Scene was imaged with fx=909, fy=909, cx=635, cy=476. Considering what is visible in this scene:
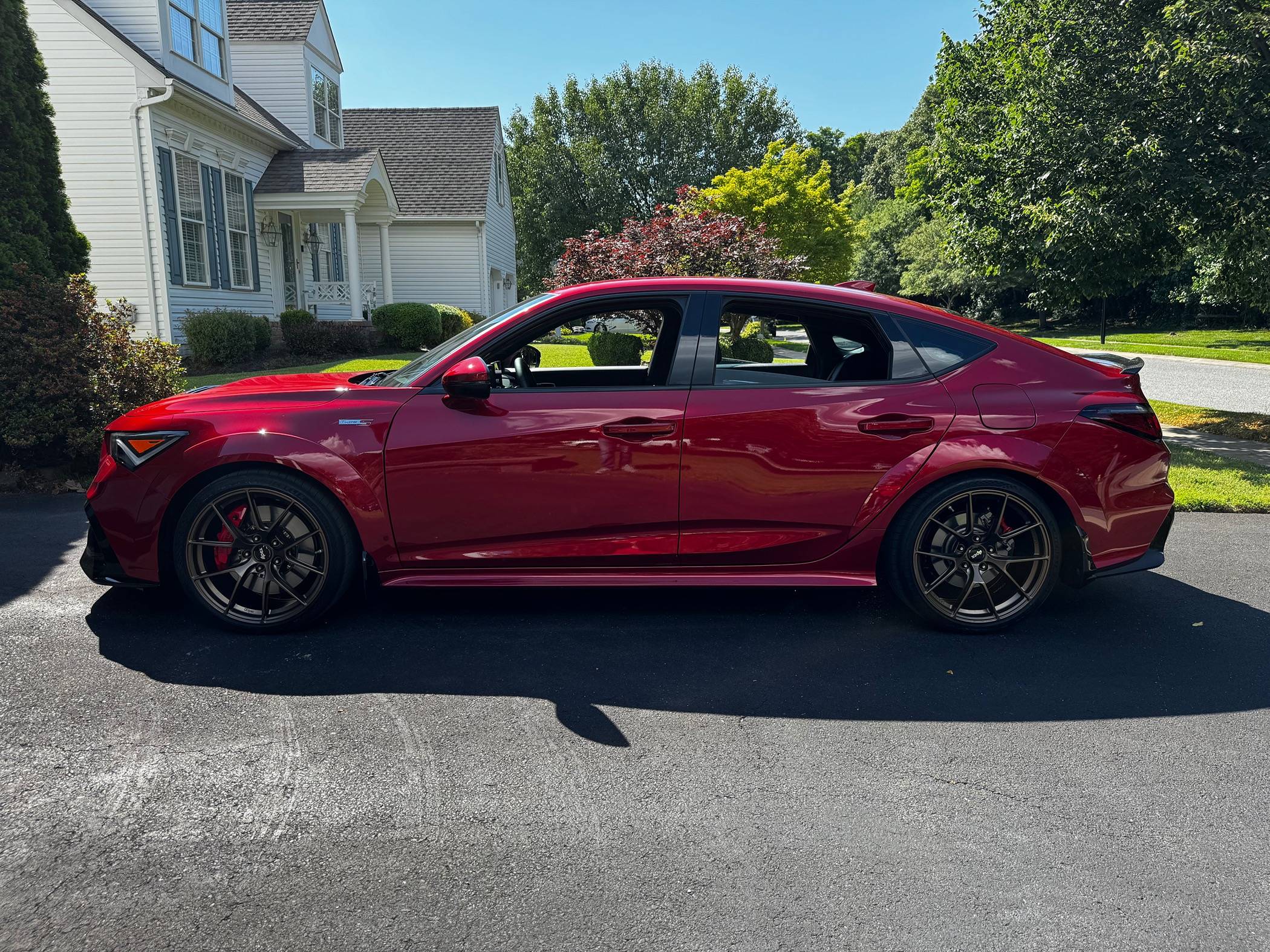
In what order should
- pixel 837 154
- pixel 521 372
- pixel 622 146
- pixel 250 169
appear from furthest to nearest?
1. pixel 837 154
2. pixel 622 146
3. pixel 250 169
4. pixel 521 372

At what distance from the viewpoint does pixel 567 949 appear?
226 centimetres

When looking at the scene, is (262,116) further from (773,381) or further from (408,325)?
(773,381)

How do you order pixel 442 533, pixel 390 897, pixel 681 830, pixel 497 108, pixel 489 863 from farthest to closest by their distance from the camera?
pixel 497 108
pixel 442 533
pixel 681 830
pixel 489 863
pixel 390 897

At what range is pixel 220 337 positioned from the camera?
15.7 meters

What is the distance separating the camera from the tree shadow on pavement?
5098 millimetres

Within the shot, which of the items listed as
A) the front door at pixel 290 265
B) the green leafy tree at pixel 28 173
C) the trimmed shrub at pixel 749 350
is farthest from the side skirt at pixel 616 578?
the front door at pixel 290 265

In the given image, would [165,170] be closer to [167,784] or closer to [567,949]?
[167,784]

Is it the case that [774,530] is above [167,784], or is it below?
above

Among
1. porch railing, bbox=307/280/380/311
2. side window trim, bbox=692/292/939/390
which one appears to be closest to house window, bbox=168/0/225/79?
porch railing, bbox=307/280/380/311

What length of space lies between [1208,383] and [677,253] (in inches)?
453

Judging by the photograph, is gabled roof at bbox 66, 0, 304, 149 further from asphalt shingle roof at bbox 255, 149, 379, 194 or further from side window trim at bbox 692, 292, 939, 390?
side window trim at bbox 692, 292, 939, 390

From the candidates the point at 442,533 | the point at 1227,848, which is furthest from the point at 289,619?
the point at 1227,848

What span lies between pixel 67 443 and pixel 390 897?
21.9 feet

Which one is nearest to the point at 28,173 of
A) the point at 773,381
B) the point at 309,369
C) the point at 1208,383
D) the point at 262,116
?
the point at 773,381
